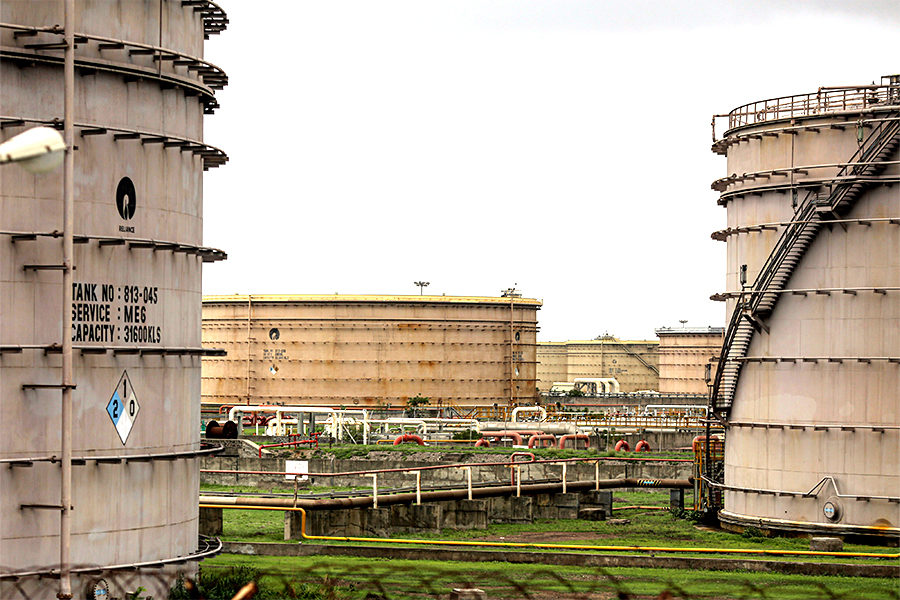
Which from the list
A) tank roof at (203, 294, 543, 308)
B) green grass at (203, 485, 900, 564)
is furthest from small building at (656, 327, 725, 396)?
green grass at (203, 485, 900, 564)

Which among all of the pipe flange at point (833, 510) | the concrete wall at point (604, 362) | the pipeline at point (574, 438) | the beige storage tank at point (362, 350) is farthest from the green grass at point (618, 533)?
the concrete wall at point (604, 362)

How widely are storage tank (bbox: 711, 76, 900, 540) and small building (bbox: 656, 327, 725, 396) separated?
7239 cm

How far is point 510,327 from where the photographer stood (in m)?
81.4

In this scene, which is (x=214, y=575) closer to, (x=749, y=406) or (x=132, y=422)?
(x=132, y=422)

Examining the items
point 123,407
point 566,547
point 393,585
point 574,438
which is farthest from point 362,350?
point 123,407

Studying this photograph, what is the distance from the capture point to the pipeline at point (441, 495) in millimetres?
31109

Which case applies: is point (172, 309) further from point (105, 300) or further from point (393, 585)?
point (393, 585)

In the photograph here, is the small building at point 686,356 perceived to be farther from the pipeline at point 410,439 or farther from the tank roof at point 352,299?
the pipeline at point 410,439

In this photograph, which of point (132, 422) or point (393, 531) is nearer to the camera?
point (132, 422)

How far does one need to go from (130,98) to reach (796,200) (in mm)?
17069

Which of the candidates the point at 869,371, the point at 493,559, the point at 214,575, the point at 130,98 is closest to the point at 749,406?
the point at 869,371

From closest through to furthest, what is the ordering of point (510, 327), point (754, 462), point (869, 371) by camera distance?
point (869, 371) < point (754, 462) < point (510, 327)

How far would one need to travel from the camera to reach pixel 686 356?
349 feet

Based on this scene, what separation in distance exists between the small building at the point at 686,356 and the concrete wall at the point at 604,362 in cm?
3041
